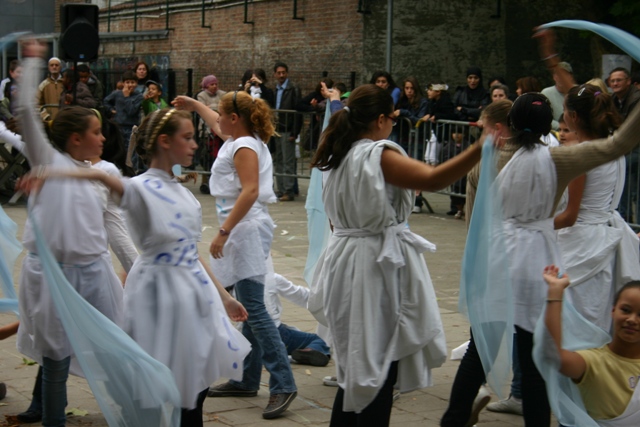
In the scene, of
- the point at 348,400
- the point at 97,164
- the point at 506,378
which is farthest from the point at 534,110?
the point at 97,164

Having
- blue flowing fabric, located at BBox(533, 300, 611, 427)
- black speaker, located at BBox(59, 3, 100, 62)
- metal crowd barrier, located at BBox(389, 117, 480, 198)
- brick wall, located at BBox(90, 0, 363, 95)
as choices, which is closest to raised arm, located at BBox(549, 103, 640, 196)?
blue flowing fabric, located at BBox(533, 300, 611, 427)

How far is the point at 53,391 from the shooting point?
15.5 feet

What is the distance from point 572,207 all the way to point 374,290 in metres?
1.40

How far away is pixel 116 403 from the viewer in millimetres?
4137

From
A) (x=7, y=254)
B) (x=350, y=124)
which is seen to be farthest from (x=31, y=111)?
(x=7, y=254)

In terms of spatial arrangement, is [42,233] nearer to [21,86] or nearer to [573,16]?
[21,86]

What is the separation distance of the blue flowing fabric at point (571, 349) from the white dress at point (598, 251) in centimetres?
94

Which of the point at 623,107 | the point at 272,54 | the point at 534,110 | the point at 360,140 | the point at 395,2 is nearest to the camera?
the point at 360,140

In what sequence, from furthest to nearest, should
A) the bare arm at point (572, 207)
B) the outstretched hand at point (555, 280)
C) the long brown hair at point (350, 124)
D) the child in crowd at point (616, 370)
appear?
the bare arm at point (572, 207) < the long brown hair at point (350, 124) < the child in crowd at point (616, 370) < the outstretched hand at point (555, 280)

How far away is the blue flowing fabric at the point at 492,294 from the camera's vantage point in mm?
4375

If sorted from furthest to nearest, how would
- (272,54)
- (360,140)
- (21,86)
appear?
(272,54) → (360,140) → (21,86)

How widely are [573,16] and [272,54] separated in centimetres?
685

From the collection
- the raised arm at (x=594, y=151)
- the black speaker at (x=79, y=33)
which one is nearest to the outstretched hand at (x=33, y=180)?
the raised arm at (x=594, y=151)

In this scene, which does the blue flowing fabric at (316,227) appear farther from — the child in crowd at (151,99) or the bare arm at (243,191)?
the child in crowd at (151,99)
